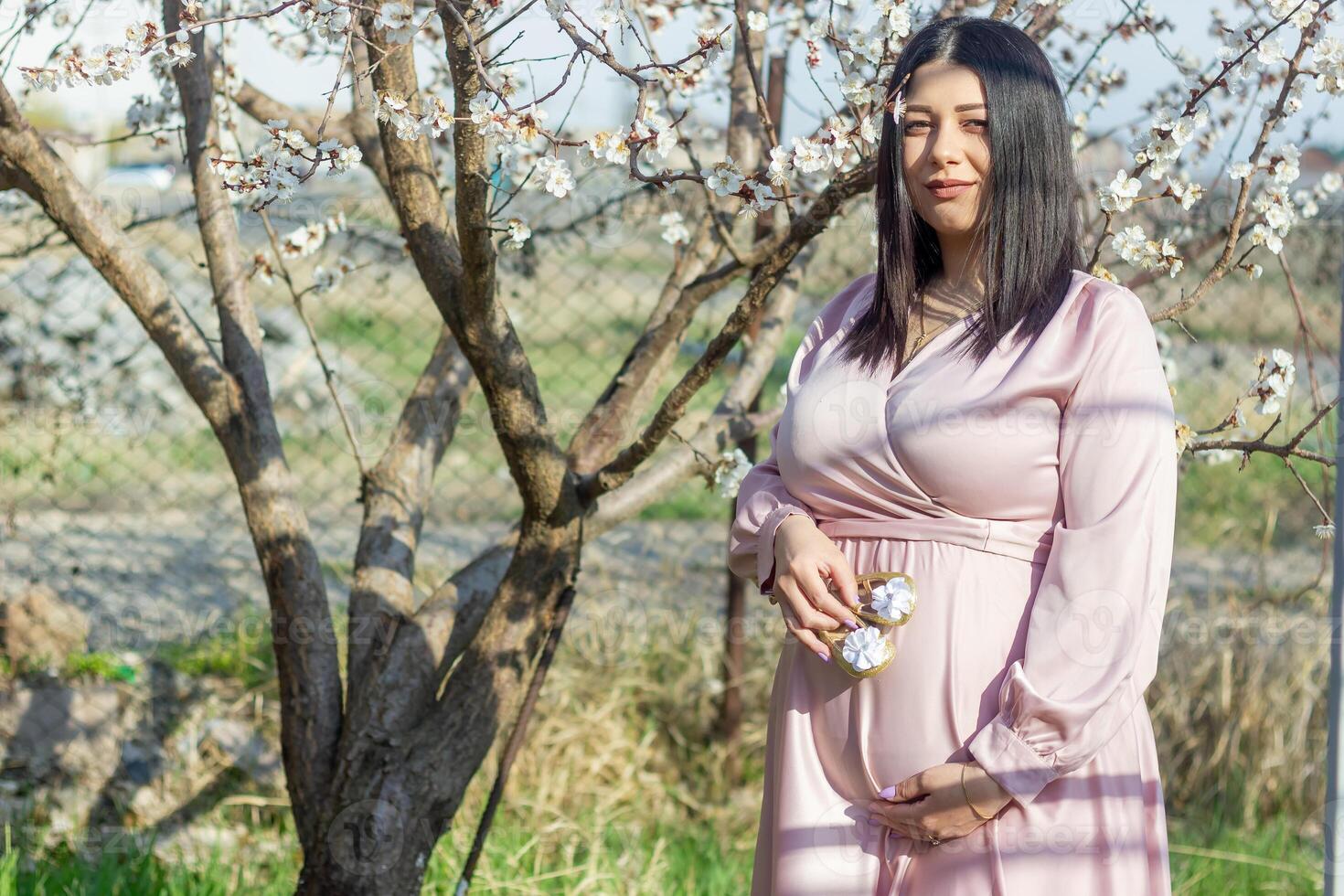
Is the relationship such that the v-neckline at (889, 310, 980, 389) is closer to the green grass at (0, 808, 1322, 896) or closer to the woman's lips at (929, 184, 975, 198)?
the woman's lips at (929, 184, 975, 198)

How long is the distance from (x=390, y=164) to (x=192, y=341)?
62 cm

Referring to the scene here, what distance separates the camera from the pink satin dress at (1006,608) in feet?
4.48

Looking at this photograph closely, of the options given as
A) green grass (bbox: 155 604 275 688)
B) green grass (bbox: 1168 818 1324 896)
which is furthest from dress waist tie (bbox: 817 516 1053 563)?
green grass (bbox: 155 604 275 688)

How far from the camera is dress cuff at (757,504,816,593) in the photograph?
1608mm

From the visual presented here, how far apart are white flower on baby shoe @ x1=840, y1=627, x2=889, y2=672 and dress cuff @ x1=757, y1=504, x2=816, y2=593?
16cm

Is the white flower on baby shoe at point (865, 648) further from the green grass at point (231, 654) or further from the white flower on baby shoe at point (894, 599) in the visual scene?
the green grass at point (231, 654)

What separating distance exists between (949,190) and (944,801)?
0.72 meters

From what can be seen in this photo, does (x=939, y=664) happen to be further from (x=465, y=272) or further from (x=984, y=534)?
(x=465, y=272)

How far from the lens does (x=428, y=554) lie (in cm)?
490

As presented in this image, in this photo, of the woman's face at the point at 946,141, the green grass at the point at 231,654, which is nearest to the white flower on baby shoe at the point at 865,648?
the woman's face at the point at 946,141

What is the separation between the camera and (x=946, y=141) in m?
1.50

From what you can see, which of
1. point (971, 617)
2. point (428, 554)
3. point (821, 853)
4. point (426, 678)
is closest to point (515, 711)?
point (426, 678)

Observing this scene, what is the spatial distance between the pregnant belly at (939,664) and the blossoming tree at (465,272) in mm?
609

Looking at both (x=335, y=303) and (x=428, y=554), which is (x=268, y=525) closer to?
(x=428, y=554)
